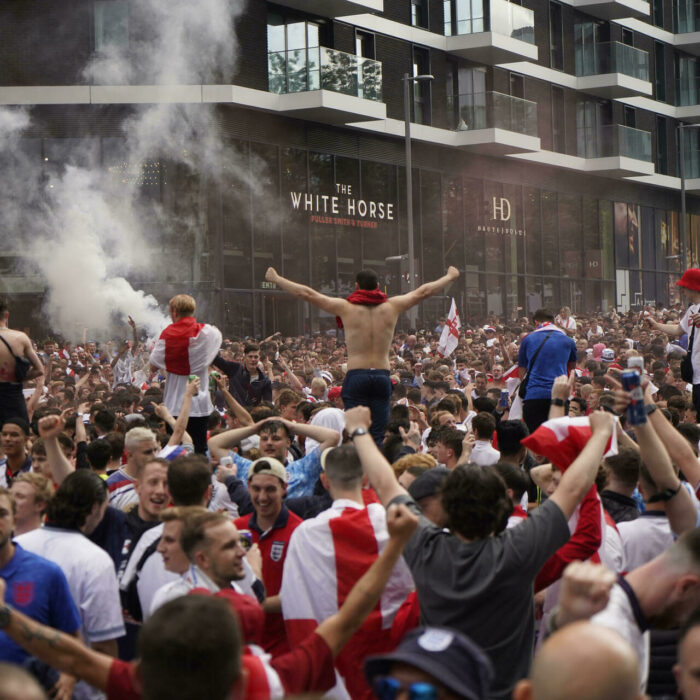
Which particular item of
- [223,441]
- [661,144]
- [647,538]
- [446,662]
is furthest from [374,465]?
[661,144]

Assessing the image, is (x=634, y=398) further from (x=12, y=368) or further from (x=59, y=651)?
(x=12, y=368)

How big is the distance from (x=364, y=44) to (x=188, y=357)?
24564 mm

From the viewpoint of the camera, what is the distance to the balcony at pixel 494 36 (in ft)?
117

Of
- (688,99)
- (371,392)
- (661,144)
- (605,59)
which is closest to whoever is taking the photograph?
(371,392)

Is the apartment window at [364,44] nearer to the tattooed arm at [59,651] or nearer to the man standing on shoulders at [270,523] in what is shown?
the man standing on shoulders at [270,523]

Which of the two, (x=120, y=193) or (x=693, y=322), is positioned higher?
(x=120, y=193)

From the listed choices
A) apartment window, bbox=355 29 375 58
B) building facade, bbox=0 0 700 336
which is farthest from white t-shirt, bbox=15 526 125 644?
apartment window, bbox=355 29 375 58

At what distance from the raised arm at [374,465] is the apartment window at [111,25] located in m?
25.1

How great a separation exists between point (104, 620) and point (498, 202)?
35.4 m

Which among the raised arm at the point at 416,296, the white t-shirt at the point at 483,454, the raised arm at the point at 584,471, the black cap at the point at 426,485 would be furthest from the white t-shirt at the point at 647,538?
the raised arm at the point at 416,296

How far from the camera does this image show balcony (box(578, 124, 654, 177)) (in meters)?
42.6

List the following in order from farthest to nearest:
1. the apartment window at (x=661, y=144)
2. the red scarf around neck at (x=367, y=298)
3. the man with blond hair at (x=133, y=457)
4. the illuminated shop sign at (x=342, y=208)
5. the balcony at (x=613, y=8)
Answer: the apartment window at (x=661, y=144)
the balcony at (x=613, y=8)
the illuminated shop sign at (x=342, y=208)
the red scarf around neck at (x=367, y=298)
the man with blond hair at (x=133, y=457)

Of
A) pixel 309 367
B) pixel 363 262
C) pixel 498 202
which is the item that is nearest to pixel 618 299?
pixel 498 202

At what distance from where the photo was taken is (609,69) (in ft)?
140
